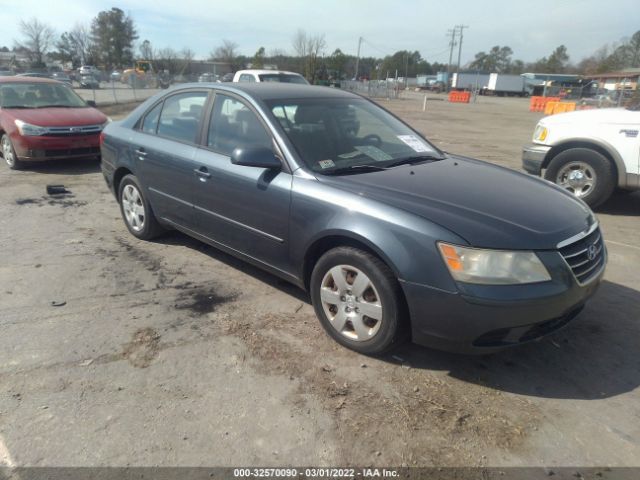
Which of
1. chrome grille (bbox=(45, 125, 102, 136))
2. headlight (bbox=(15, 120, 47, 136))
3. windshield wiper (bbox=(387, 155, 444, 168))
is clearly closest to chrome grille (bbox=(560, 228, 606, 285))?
windshield wiper (bbox=(387, 155, 444, 168))

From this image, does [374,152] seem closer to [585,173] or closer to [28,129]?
[585,173]

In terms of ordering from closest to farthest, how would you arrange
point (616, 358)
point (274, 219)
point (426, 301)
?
point (426, 301) < point (616, 358) < point (274, 219)

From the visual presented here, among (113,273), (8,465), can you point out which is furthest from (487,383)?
(113,273)

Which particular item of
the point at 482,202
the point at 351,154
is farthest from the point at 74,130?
the point at 482,202

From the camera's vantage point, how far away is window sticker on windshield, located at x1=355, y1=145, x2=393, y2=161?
3.67m

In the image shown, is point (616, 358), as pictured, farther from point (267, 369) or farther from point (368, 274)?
point (267, 369)

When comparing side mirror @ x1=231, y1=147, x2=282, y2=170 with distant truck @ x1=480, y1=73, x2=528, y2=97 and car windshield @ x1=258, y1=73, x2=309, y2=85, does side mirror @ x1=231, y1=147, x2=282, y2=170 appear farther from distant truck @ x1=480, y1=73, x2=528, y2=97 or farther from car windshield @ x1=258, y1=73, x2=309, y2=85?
distant truck @ x1=480, y1=73, x2=528, y2=97

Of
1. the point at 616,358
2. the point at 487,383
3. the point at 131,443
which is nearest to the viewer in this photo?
the point at 131,443

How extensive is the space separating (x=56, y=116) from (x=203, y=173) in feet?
19.4

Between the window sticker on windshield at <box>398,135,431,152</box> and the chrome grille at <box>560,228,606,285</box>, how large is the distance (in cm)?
148

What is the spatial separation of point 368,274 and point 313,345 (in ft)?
2.31

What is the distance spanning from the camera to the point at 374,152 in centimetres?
373

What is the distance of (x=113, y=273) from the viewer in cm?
429

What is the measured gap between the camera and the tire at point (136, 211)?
16.0ft
